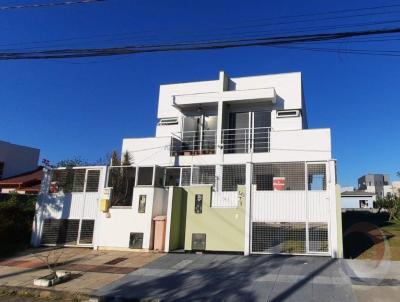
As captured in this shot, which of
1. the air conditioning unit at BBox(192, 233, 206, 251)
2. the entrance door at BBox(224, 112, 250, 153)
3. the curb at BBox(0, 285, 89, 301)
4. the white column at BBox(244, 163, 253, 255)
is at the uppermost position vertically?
the entrance door at BBox(224, 112, 250, 153)

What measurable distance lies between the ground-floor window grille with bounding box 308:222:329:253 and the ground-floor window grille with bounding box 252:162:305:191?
1.27 m

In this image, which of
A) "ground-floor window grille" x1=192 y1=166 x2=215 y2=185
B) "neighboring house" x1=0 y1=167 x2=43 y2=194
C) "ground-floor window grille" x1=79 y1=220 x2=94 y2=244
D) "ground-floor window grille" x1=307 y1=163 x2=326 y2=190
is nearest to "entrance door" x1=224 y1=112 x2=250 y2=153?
"ground-floor window grille" x1=192 y1=166 x2=215 y2=185

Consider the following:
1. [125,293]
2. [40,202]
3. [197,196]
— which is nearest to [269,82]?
[197,196]

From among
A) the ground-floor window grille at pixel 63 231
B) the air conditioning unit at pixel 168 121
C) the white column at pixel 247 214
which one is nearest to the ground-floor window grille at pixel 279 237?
the white column at pixel 247 214

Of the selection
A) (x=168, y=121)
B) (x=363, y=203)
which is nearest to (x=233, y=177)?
(x=168, y=121)

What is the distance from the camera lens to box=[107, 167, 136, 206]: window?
1431cm

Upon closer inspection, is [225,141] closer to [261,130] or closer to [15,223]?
[261,130]

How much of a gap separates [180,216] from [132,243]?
2.02 m

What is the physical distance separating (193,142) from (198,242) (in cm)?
879

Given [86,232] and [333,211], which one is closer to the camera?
[333,211]

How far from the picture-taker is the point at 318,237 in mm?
11266

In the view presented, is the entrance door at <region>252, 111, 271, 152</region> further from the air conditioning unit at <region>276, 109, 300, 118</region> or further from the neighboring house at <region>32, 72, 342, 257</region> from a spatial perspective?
the air conditioning unit at <region>276, 109, 300, 118</region>

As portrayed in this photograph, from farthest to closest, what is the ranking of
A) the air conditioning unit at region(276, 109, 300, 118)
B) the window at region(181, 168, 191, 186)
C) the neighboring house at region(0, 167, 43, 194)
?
the neighboring house at region(0, 167, 43, 194) → the air conditioning unit at region(276, 109, 300, 118) → the window at region(181, 168, 191, 186)

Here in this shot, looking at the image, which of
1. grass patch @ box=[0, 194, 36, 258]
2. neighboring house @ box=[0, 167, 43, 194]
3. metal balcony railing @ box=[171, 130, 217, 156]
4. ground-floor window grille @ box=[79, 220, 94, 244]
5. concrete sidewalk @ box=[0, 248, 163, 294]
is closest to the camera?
concrete sidewalk @ box=[0, 248, 163, 294]
